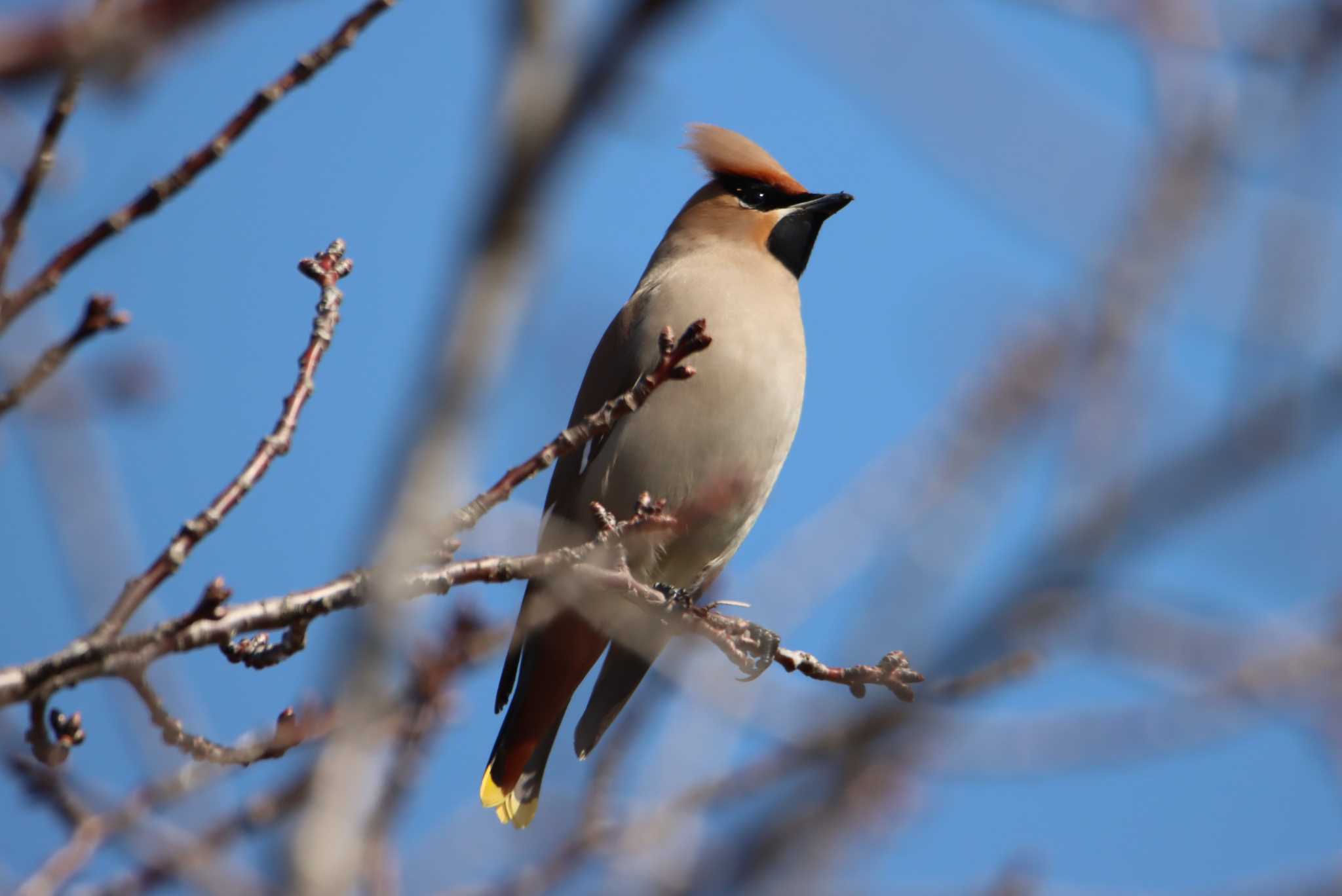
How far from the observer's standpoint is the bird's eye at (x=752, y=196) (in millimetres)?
5305

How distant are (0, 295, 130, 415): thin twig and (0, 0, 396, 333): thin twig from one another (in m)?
0.13

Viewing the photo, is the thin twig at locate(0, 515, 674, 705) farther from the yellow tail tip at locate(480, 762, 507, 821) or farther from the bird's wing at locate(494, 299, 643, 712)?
the yellow tail tip at locate(480, 762, 507, 821)

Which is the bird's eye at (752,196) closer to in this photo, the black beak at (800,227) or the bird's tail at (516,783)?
the black beak at (800,227)

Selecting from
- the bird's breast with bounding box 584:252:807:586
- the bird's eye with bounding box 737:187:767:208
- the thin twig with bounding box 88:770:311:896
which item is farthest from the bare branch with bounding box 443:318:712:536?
the bird's eye with bounding box 737:187:767:208

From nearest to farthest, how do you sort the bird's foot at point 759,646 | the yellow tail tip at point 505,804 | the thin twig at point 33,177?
the thin twig at point 33,177 → the bird's foot at point 759,646 → the yellow tail tip at point 505,804

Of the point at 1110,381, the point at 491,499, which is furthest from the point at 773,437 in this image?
the point at 491,499

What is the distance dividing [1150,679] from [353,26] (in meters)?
2.41

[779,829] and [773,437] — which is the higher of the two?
[773,437]

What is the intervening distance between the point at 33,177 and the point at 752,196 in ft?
12.1

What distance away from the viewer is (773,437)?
436 cm

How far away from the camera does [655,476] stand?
4324 millimetres

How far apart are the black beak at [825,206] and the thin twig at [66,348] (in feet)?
11.0

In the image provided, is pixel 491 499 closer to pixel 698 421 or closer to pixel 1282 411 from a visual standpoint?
pixel 1282 411

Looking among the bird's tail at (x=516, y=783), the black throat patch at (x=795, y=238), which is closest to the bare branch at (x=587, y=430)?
the bird's tail at (x=516, y=783)
